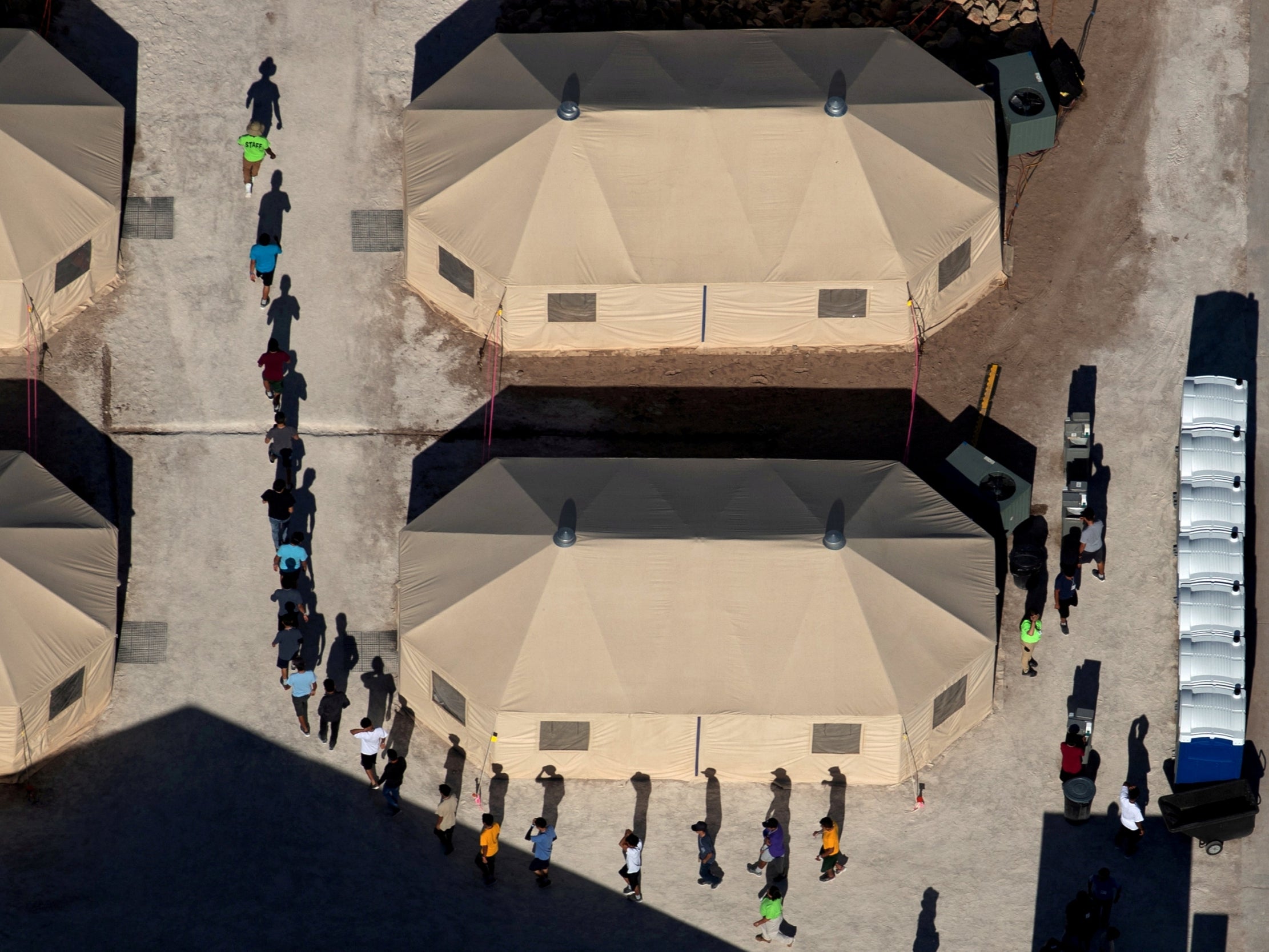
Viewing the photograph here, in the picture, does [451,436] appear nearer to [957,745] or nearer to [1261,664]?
[957,745]

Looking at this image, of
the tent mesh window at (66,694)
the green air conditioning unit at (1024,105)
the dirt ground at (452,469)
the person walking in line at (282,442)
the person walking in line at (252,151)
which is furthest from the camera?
the green air conditioning unit at (1024,105)

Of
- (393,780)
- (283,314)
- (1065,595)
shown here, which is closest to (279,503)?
(283,314)

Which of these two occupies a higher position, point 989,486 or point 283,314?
point 283,314

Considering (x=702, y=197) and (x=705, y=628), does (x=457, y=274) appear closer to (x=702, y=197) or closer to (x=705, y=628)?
(x=702, y=197)

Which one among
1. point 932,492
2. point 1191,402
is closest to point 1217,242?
point 1191,402

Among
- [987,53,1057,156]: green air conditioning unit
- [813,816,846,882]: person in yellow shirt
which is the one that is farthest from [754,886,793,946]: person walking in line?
[987,53,1057,156]: green air conditioning unit

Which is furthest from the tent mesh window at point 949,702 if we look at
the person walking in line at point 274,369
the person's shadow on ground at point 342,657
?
the person walking in line at point 274,369

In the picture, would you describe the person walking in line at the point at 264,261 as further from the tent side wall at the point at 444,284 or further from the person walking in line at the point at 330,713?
the person walking in line at the point at 330,713
